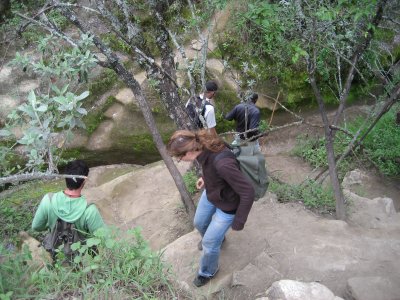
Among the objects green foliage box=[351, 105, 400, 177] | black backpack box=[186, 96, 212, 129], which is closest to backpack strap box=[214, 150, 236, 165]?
black backpack box=[186, 96, 212, 129]

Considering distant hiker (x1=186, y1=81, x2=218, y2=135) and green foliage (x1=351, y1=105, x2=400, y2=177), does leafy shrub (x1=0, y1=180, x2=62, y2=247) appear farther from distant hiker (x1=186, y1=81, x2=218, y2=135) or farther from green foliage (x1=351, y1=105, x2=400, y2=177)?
green foliage (x1=351, y1=105, x2=400, y2=177)

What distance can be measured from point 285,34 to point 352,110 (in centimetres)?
479

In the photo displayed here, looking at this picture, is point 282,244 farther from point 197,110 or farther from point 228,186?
point 197,110

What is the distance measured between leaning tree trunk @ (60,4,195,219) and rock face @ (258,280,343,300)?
2.40 meters

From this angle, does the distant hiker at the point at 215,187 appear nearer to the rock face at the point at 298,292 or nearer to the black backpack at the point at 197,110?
the rock face at the point at 298,292

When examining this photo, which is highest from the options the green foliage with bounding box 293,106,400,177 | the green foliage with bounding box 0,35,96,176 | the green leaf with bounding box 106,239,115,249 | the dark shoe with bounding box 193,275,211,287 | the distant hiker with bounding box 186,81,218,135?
the green foliage with bounding box 0,35,96,176

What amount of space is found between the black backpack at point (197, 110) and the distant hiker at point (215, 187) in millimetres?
2123

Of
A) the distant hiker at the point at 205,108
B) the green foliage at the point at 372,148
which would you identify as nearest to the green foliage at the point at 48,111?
the distant hiker at the point at 205,108

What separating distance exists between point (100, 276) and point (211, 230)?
1.14 metres

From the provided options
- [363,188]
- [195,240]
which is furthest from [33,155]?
[363,188]

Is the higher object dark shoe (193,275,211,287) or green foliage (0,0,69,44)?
green foliage (0,0,69,44)

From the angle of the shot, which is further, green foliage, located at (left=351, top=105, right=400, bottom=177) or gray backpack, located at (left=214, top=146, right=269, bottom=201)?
green foliage, located at (left=351, top=105, right=400, bottom=177)

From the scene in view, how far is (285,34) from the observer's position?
4789mm

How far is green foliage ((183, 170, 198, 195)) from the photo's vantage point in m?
6.27
